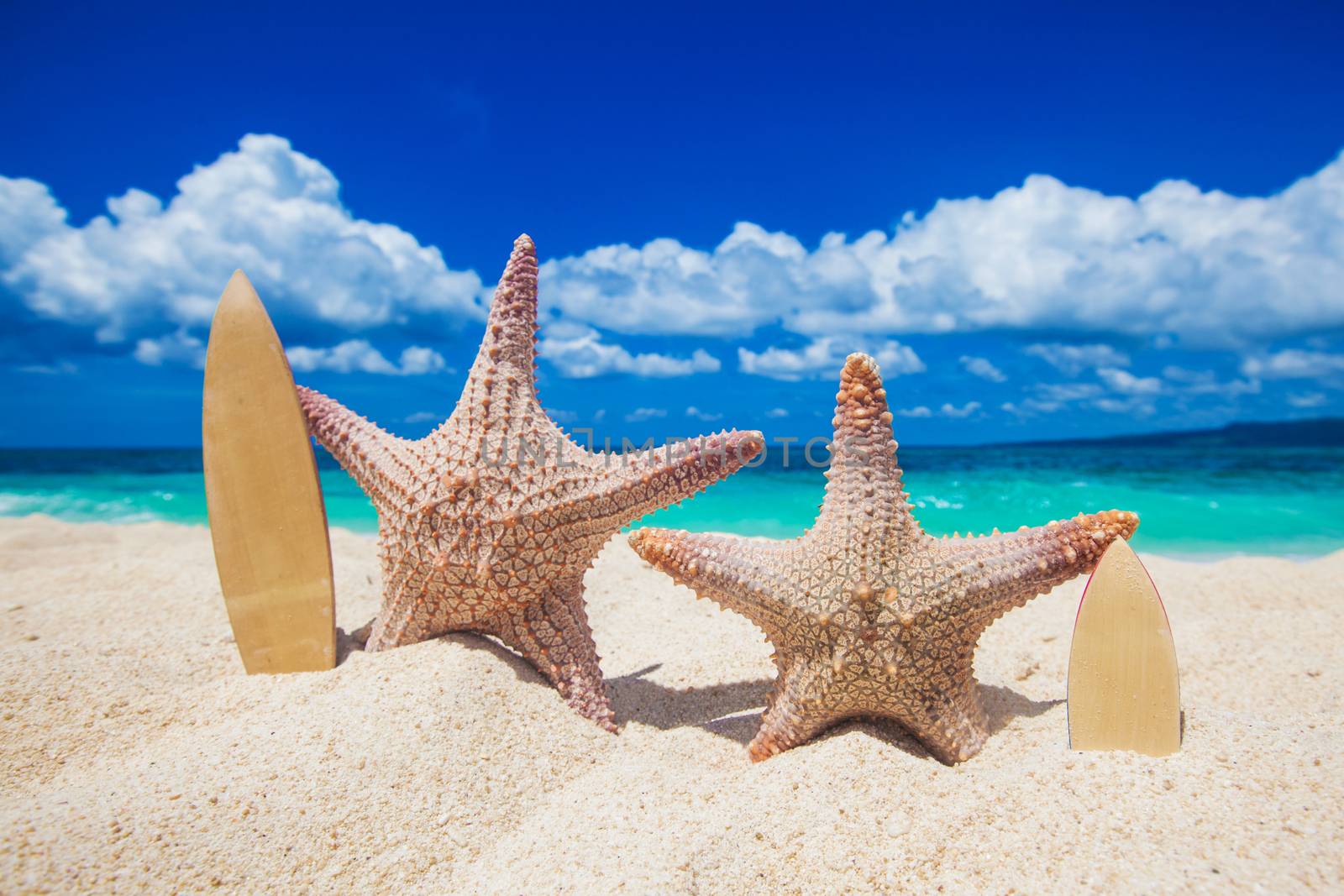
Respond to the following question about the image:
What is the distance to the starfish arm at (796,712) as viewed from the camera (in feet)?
9.47

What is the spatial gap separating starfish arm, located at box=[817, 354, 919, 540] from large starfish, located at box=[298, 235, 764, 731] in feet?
1.46

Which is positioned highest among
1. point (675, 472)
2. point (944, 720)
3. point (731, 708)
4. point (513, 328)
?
point (513, 328)

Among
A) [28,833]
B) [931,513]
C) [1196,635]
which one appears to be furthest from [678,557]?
[931,513]

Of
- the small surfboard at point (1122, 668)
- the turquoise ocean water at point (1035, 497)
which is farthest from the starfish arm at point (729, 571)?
the turquoise ocean water at point (1035, 497)

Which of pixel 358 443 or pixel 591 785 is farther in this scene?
pixel 358 443

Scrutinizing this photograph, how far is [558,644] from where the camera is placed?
3.33 metres

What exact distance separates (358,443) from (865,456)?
95.3 inches

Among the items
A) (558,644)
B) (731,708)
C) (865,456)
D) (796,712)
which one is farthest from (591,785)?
(865,456)

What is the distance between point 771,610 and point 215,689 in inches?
104

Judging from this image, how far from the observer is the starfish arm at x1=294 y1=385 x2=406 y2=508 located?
3434 mm

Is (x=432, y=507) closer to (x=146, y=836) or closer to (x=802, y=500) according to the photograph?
(x=146, y=836)

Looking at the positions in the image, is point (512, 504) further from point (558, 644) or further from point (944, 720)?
point (944, 720)

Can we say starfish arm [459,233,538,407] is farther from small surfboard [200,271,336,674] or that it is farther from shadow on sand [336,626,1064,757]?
shadow on sand [336,626,1064,757]

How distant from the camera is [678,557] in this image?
2.94 metres
